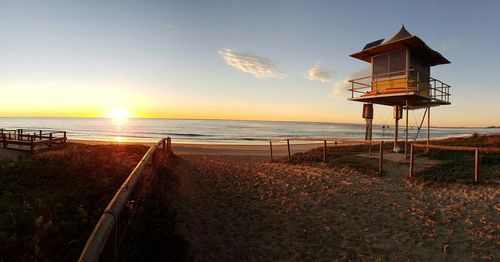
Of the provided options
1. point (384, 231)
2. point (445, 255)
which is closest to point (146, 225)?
point (384, 231)

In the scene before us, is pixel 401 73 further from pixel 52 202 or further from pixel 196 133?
pixel 196 133

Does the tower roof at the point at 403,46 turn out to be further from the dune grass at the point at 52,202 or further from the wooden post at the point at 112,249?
the wooden post at the point at 112,249

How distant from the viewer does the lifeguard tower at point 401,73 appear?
49.5 feet

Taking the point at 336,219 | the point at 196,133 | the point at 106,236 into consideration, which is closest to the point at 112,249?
the point at 106,236

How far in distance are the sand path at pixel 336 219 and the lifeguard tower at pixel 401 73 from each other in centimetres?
606

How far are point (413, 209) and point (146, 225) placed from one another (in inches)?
252

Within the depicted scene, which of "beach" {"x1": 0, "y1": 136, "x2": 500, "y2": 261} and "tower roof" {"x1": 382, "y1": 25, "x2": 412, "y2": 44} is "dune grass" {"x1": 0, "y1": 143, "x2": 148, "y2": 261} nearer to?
"beach" {"x1": 0, "y1": 136, "x2": 500, "y2": 261}

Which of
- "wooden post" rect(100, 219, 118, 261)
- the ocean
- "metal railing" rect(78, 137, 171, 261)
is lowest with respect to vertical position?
the ocean

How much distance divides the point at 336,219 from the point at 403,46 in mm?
11315

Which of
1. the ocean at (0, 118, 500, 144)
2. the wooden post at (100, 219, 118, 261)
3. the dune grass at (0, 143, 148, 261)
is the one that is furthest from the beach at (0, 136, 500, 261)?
the ocean at (0, 118, 500, 144)

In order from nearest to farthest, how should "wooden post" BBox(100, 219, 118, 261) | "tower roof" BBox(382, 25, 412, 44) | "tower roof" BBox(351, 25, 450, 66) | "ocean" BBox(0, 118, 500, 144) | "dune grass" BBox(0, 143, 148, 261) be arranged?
1. "wooden post" BBox(100, 219, 118, 261)
2. "dune grass" BBox(0, 143, 148, 261)
3. "tower roof" BBox(351, 25, 450, 66)
4. "tower roof" BBox(382, 25, 412, 44)
5. "ocean" BBox(0, 118, 500, 144)

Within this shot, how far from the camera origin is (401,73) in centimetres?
1548

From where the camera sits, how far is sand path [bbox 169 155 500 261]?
5762mm

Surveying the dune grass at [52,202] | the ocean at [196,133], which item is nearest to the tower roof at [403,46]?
the dune grass at [52,202]
